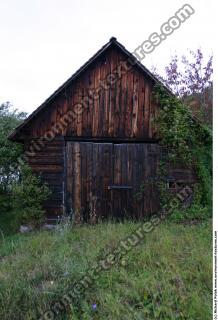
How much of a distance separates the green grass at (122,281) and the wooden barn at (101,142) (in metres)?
3.46

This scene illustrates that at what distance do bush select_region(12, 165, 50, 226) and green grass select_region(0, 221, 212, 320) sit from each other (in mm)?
3137

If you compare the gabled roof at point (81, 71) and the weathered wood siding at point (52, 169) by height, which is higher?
the gabled roof at point (81, 71)

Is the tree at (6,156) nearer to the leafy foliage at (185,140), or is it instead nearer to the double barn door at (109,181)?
the double barn door at (109,181)

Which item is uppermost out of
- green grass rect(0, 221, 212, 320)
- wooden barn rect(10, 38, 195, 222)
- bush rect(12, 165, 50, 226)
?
wooden barn rect(10, 38, 195, 222)

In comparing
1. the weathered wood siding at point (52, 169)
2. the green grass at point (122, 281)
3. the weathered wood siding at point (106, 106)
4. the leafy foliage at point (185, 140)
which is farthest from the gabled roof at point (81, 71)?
the green grass at point (122, 281)

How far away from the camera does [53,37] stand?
10859mm

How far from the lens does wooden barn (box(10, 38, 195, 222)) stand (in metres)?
9.56

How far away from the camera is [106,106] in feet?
31.9

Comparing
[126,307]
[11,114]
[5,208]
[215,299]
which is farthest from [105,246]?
[11,114]

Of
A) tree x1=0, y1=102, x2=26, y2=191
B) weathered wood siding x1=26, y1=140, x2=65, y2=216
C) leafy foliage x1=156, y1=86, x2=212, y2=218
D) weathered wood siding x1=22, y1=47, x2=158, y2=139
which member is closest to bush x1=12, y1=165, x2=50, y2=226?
weathered wood siding x1=26, y1=140, x2=65, y2=216

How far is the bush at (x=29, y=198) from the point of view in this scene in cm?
919

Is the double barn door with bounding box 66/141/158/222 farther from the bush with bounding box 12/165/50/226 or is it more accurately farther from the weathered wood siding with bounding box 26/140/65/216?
the bush with bounding box 12/165/50/226

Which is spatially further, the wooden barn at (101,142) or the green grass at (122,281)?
the wooden barn at (101,142)

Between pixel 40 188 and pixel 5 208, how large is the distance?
5.88 metres
